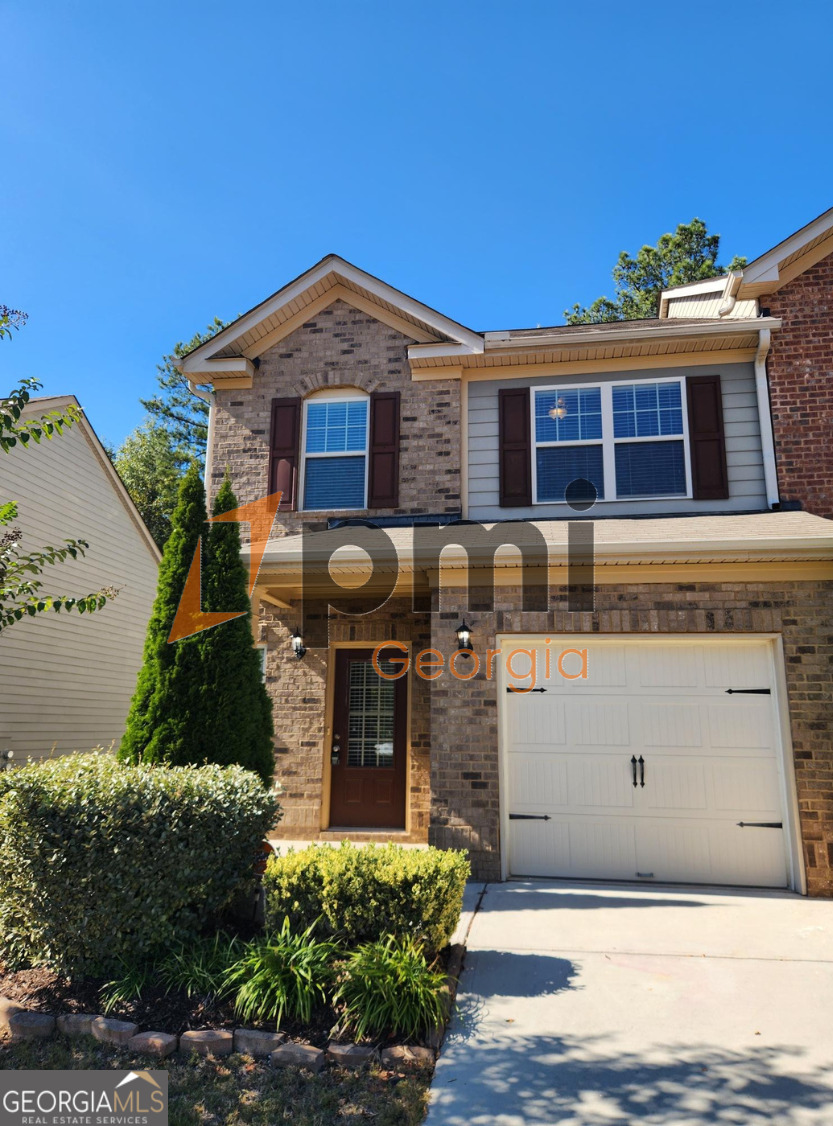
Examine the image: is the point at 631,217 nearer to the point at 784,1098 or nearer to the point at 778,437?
the point at 778,437

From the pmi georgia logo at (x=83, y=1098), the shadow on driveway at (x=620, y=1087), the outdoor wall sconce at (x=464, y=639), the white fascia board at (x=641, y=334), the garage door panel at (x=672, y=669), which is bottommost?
the pmi georgia logo at (x=83, y=1098)

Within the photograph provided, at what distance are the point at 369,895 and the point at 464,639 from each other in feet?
11.0

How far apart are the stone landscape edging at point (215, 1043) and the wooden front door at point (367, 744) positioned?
4903 millimetres

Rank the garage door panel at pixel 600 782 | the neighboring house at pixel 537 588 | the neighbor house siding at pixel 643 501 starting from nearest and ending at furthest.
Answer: the neighboring house at pixel 537 588, the garage door panel at pixel 600 782, the neighbor house siding at pixel 643 501

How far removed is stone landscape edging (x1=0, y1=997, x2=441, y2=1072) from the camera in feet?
11.4

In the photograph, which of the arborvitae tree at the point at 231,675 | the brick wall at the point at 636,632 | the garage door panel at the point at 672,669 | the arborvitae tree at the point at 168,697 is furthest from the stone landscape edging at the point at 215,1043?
the garage door panel at the point at 672,669

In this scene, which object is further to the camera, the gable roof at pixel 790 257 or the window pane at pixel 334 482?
the window pane at pixel 334 482

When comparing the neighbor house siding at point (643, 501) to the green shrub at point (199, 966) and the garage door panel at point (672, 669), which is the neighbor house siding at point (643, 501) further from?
the green shrub at point (199, 966)

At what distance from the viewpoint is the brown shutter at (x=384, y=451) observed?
29.8 ft

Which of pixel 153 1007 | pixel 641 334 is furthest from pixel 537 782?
pixel 641 334

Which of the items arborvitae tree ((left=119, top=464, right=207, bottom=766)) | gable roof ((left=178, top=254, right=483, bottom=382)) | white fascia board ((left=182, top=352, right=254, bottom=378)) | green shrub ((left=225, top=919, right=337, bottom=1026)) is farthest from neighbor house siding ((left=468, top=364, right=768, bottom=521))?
green shrub ((left=225, top=919, right=337, bottom=1026))

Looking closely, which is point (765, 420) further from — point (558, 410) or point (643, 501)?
point (558, 410)

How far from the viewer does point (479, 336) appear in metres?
9.07

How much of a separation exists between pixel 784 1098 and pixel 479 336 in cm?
796
